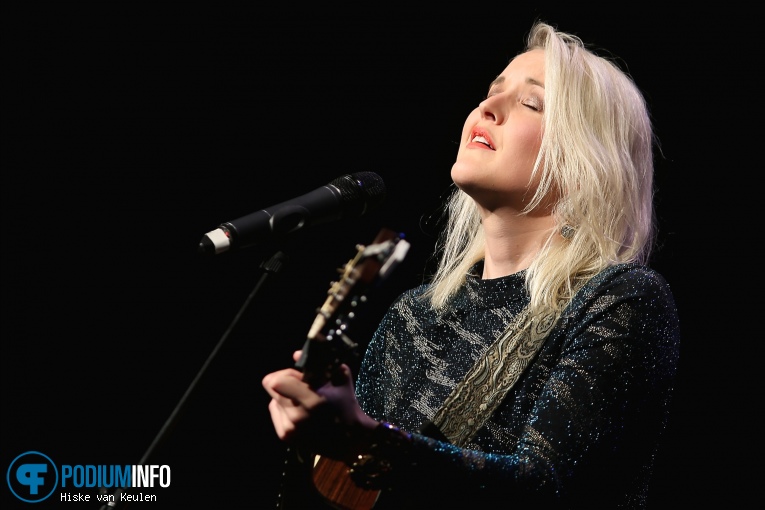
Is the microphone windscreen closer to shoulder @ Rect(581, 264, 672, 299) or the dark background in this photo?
shoulder @ Rect(581, 264, 672, 299)

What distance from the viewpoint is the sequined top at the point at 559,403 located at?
4.61 feet

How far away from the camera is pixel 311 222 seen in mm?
1551

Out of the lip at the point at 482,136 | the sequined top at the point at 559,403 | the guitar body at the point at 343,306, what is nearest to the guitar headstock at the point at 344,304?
the guitar body at the point at 343,306

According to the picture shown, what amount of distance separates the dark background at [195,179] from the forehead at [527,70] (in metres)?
0.75

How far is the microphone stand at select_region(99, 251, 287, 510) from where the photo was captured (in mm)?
1408

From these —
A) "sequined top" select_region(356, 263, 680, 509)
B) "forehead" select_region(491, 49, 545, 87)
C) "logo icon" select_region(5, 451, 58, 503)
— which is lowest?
"logo icon" select_region(5, 451, 58, 503)

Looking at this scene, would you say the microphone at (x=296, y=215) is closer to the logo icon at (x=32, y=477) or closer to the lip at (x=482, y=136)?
the lip at (x=482, y=136)

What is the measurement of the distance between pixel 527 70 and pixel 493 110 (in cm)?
26

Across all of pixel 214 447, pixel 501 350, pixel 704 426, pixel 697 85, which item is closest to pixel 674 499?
pixel 704 426

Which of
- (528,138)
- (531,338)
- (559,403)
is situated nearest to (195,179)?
(528,138)

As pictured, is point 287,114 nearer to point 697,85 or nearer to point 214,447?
point 214,447

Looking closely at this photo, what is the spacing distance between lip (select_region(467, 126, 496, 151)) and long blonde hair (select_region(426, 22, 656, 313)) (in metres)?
0.16

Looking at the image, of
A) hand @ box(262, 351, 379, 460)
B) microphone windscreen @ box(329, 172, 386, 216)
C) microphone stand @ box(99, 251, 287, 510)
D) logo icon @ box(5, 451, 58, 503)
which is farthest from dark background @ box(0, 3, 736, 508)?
hand @ box(262, 351, 379, 460)

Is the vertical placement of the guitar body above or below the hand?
above
